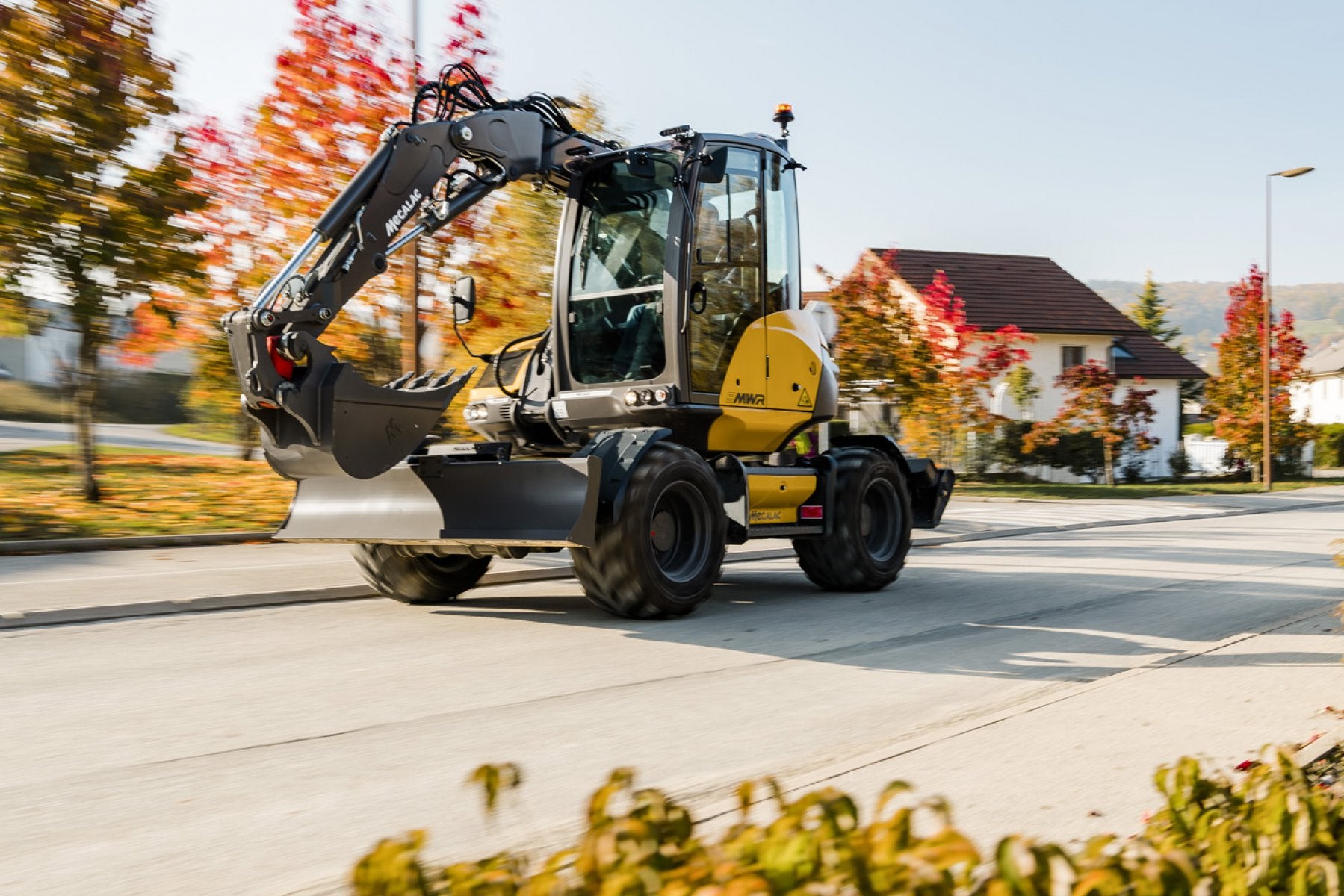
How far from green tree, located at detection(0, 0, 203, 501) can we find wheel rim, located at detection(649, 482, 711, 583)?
360 inches

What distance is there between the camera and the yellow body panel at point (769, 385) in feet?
33.2

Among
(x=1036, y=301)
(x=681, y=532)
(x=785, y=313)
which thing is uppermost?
(x=1036, y=301)

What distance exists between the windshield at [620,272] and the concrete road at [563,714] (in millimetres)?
2001

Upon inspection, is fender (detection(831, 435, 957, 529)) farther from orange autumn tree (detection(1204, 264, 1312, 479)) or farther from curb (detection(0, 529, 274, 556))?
orange autumn tree (detection(1204, 264, 1312, 479))

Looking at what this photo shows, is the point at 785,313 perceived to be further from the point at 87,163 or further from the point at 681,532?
the point at 87,163

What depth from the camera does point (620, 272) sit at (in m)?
10.1

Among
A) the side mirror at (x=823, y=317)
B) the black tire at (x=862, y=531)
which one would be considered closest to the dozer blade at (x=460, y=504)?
the black tire at (x=862, y=531)

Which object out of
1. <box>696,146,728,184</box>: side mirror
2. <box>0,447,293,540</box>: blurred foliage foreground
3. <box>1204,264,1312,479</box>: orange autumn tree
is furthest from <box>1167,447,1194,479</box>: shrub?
<box>696,146,728,184</box>: side mirror

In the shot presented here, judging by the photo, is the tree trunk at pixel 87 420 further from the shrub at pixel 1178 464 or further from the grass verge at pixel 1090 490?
the shrub at pixel 1178 464

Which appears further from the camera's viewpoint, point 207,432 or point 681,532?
point 207,432

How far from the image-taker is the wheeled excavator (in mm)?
8234

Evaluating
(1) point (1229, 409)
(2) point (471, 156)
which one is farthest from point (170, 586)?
(1) point (1229, 409)

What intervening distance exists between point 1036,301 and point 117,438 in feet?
107

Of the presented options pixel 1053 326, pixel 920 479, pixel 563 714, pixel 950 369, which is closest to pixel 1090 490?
pixel 950 369
